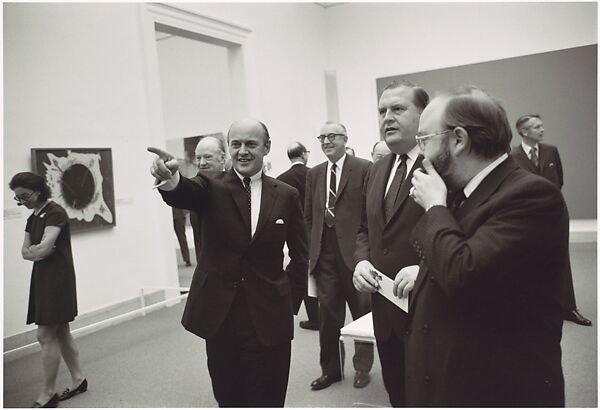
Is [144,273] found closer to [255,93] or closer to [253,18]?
[255,93]

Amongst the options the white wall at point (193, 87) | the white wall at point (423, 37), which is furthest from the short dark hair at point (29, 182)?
the white wall at point (423, 37)

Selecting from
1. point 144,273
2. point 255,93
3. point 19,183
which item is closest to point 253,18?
point 255,93

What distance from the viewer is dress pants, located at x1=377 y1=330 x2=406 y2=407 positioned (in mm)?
1889

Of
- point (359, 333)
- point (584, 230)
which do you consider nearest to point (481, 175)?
point (359, 333)

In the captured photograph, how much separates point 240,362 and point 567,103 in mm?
7498

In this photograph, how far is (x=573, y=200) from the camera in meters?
7.78

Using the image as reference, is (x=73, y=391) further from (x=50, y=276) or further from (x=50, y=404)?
(x=50, y=276)

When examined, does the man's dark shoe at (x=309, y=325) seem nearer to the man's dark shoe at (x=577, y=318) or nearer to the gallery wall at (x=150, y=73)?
the gallery wall at (x=150, y=73)

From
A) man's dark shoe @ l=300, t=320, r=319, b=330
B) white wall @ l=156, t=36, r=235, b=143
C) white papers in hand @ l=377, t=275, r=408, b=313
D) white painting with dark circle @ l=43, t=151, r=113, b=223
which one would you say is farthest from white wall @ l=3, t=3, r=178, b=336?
white wall @ l=156, t=36, r=235, b=143

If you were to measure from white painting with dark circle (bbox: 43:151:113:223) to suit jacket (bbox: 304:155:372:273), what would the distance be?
2461 mm

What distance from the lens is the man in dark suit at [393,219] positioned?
1803 millimetres

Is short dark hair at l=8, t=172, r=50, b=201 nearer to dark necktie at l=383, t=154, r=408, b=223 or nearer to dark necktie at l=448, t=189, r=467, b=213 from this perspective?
dark necktie at l=383, t=154, r=408, b=223

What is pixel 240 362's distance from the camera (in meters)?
2.09

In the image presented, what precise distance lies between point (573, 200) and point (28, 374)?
759cm
